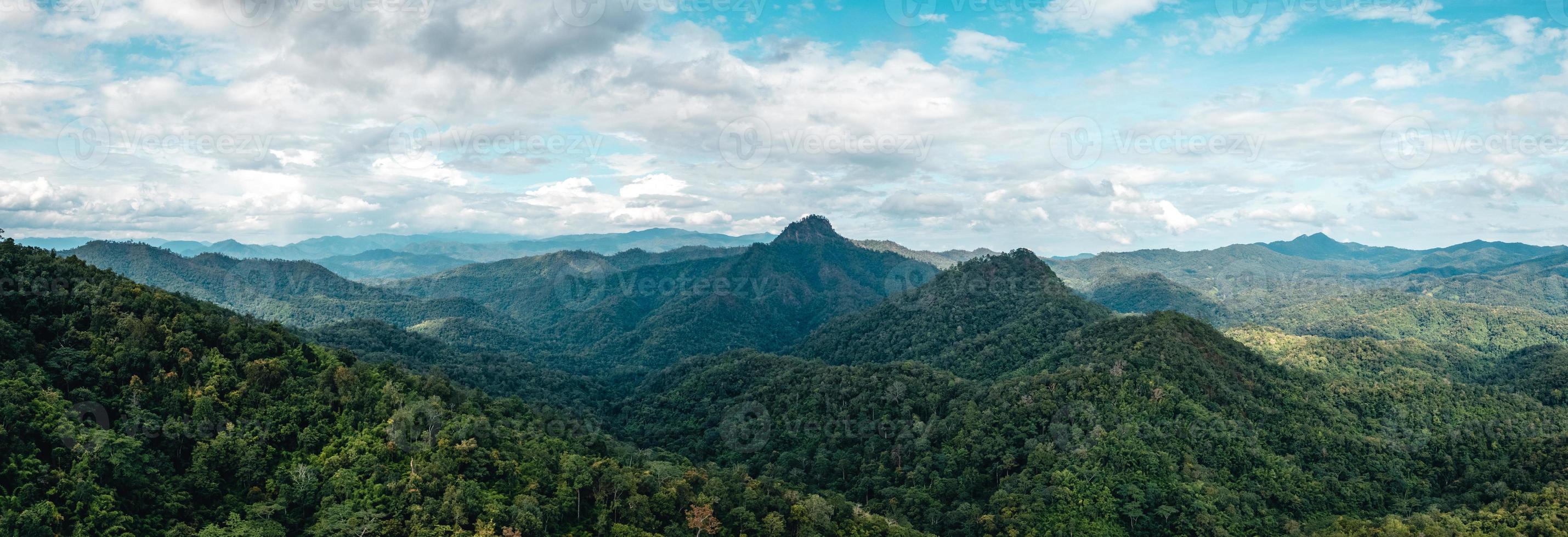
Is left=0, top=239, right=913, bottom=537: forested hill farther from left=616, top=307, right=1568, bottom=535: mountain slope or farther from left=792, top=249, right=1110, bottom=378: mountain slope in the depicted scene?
left=792, top=249, right=1110, bottom=378: mountain slope

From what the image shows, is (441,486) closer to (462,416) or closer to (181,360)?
(462,416)

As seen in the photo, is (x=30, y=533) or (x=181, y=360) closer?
(x=30, y=533)

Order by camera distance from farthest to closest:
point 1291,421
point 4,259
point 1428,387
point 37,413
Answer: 1. point 1428,387
2. point 1291,421
3. point 4,259
4. point 37,413

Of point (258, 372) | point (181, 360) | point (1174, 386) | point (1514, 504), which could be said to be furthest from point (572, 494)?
point (1514, 504)

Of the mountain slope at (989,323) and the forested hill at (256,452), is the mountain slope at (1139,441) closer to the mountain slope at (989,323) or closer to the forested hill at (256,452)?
the mountain slope at (989,323)

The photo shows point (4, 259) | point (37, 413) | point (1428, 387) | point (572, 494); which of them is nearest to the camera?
point (37, 413)

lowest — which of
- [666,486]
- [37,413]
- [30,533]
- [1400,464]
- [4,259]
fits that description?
[1400,464]

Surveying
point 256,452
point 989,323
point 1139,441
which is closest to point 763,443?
point 1139,441

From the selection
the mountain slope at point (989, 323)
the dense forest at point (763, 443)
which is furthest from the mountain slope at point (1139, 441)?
the mountain slope at point (989, 323)
